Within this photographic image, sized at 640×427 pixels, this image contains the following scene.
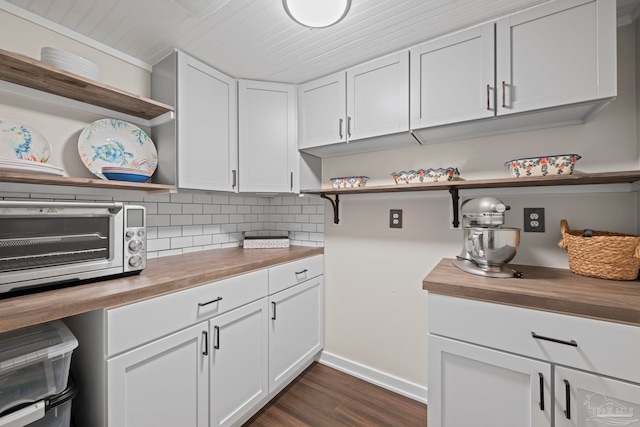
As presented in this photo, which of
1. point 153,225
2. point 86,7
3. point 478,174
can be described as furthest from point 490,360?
point 86,7

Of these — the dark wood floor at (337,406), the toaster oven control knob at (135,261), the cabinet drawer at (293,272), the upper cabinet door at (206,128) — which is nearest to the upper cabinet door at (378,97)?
the upper cabinet door at (206,128)

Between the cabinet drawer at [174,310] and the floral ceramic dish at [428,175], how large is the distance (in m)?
1.07

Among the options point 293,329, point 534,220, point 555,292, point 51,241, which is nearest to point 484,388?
point 555,292

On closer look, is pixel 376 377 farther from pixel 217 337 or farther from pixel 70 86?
pixel 70 86

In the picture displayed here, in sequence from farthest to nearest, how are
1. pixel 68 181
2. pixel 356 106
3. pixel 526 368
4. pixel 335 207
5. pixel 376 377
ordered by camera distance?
pixel 335 207, pixel 376 377, pixel 356 106, pixel 68 181, pixel 526 368

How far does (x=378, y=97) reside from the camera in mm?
1656

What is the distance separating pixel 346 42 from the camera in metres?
1.52

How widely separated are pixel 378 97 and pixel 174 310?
5.24 feet

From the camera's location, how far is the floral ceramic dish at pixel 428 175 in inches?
60.5

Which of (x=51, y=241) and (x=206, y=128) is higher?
(x=206, y=128)

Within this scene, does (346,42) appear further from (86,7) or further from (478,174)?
(86,7)

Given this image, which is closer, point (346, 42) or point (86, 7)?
point (86, 7)

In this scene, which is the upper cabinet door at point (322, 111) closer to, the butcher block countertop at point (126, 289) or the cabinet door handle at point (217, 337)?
the butcher block countertop at point (126, 289)

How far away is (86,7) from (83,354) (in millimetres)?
1553
